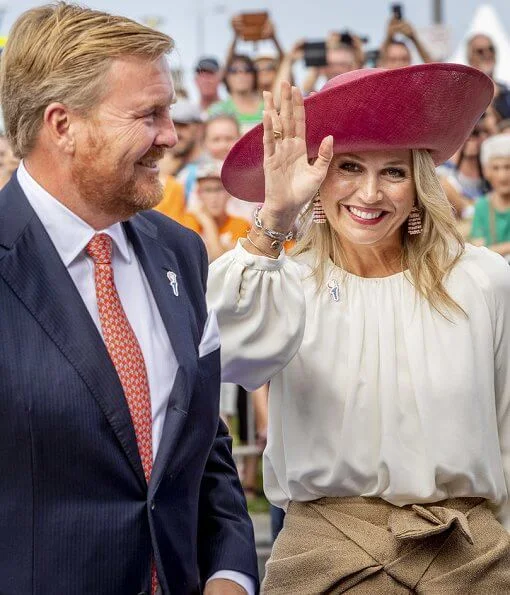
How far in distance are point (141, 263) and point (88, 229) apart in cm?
21

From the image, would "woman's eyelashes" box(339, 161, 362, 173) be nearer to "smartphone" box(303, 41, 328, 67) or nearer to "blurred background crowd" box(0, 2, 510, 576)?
"blurred background crowd" box(0, 2, 510, 576)

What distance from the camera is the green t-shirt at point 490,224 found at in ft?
29.1

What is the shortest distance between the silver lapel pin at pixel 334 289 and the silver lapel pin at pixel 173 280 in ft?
2.81

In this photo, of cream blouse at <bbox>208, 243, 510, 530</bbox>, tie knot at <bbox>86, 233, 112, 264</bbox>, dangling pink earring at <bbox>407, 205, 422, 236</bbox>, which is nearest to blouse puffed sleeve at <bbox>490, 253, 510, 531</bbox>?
cream blouse at <bbox>208, 243, 510, 530</bbox>

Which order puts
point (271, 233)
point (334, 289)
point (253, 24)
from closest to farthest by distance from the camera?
point (271, 233)
point (334, 289)
point (253, 24)

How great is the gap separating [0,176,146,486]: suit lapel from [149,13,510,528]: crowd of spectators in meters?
5.71

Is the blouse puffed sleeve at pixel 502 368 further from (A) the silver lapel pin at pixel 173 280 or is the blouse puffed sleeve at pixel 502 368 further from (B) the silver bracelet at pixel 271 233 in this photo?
(A) the silver lapel pin at pixel 173 280

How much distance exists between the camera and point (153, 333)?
9.74 ft

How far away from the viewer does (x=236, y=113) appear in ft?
32.3

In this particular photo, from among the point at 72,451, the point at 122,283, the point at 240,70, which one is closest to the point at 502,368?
the point at 122,283

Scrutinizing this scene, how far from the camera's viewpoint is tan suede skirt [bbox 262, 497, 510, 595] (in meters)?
3.58

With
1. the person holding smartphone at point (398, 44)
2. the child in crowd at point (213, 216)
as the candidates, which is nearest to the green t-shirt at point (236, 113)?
the child in crowd at point (213, 216)

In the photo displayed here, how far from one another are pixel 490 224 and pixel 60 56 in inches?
254

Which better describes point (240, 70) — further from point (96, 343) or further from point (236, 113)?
point (96, 343)
